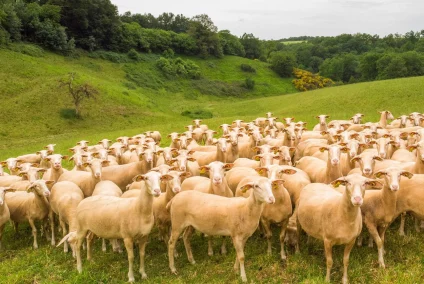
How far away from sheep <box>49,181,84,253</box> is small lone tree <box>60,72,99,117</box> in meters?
30.0

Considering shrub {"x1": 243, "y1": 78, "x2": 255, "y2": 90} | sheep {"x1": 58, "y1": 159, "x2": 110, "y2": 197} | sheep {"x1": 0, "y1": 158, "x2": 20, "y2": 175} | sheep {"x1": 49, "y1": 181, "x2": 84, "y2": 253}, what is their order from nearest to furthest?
sheep {"x1": 49, "y1": 181, "x2": 84, "y2": 253} → sheep {"x1": 58, "y1": 159, "x2": 110, "y2": 197} → sheep {"x1": 0, "y1": 158, "x2": 20, "y2": 175} → shrub {"x1": 243, "y1": 78, "x2": 255, "y2": 90}

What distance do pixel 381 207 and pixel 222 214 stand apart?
3.41 metres

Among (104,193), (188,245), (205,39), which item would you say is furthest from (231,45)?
(188,245)

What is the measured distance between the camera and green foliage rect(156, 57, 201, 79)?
68.4 m

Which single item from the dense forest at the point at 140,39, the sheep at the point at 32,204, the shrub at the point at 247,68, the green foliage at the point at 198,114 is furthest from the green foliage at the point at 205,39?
the sheep at the point at 32,204

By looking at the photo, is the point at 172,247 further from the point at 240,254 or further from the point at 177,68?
the point at 177,68

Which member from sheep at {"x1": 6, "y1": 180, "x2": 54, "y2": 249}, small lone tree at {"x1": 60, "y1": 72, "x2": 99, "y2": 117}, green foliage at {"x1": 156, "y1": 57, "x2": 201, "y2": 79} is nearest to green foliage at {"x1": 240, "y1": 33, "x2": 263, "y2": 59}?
green foliage at {"x1": 156, "y1": 57, "x2": 201, "y2": 79}

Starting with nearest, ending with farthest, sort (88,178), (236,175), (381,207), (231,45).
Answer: (381,207)
(236,175)
(88,178)
(231,45)

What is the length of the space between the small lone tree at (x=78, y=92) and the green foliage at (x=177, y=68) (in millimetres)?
26743

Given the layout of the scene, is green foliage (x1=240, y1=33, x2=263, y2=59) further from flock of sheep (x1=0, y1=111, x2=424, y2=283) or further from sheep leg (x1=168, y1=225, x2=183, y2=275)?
sheep leg (x1=168, y1=225, x2=183, y2=275)

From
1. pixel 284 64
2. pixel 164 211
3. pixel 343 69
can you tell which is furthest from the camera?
pixel 343 69

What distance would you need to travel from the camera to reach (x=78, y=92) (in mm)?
38750

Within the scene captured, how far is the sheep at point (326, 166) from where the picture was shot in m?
10.1

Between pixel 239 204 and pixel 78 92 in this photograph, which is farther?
pixel 78 92
